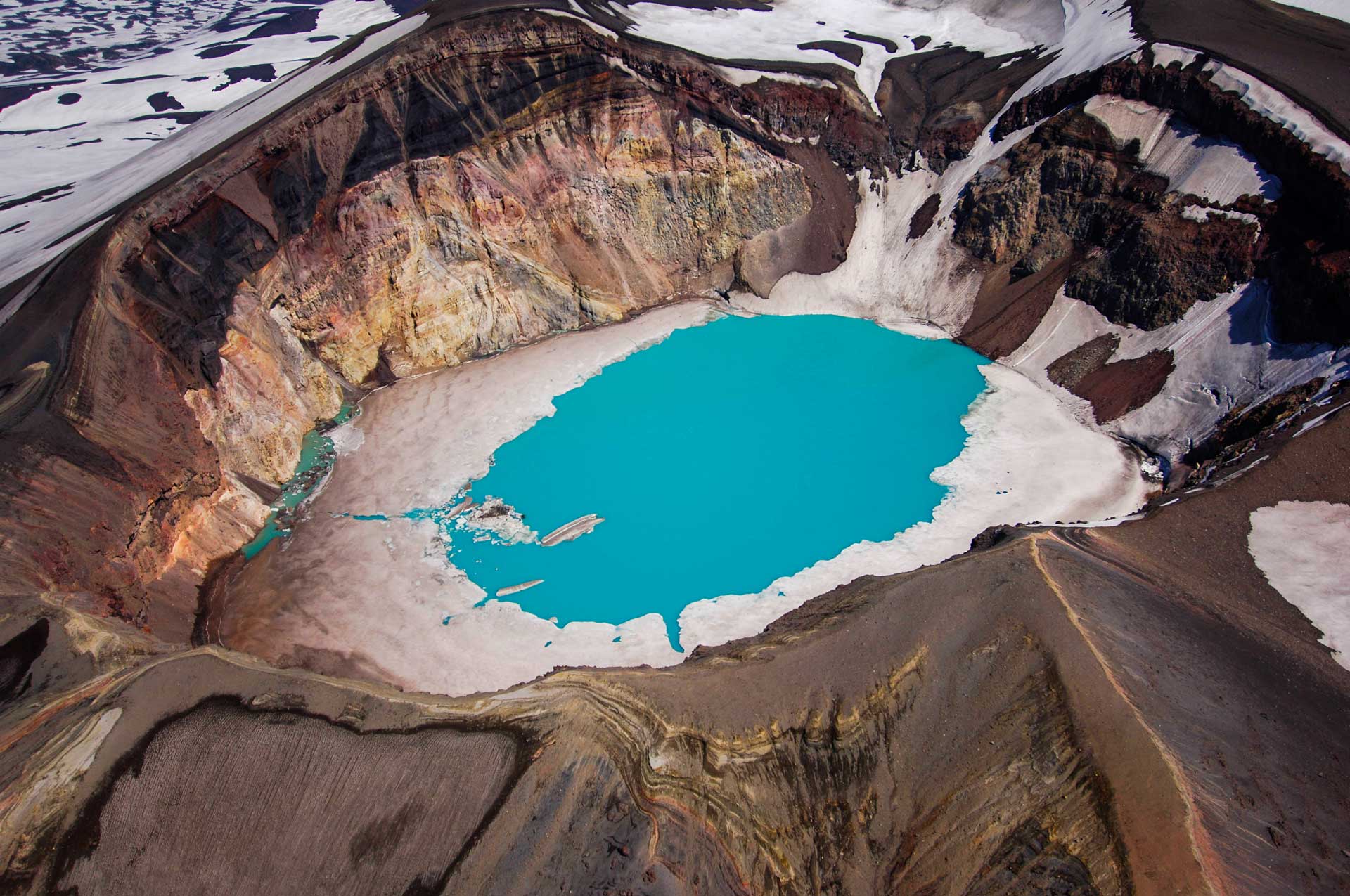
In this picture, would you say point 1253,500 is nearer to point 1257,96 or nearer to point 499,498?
point 1257,96

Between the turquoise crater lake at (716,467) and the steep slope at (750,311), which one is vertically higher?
the steep slope at (750,311)

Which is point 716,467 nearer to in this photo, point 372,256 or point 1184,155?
point 372,256

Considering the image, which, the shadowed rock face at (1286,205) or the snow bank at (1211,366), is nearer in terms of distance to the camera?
the shadowed rock face at (1286,205)

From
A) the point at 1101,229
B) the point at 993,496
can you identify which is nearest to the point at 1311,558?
the point at 993,496

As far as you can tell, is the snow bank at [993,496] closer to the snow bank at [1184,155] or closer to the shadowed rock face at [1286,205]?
the shadowed rock face at [1286,205]

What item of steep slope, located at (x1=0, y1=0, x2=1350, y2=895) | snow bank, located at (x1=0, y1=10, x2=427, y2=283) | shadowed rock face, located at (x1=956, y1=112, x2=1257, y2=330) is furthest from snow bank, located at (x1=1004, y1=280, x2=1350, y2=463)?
snow bank, located at (x1=0, y1=10, x2=427, y2=283)

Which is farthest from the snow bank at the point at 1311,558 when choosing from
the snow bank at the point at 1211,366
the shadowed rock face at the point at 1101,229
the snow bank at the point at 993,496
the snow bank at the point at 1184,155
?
the snow bank at the point at 1184,155
